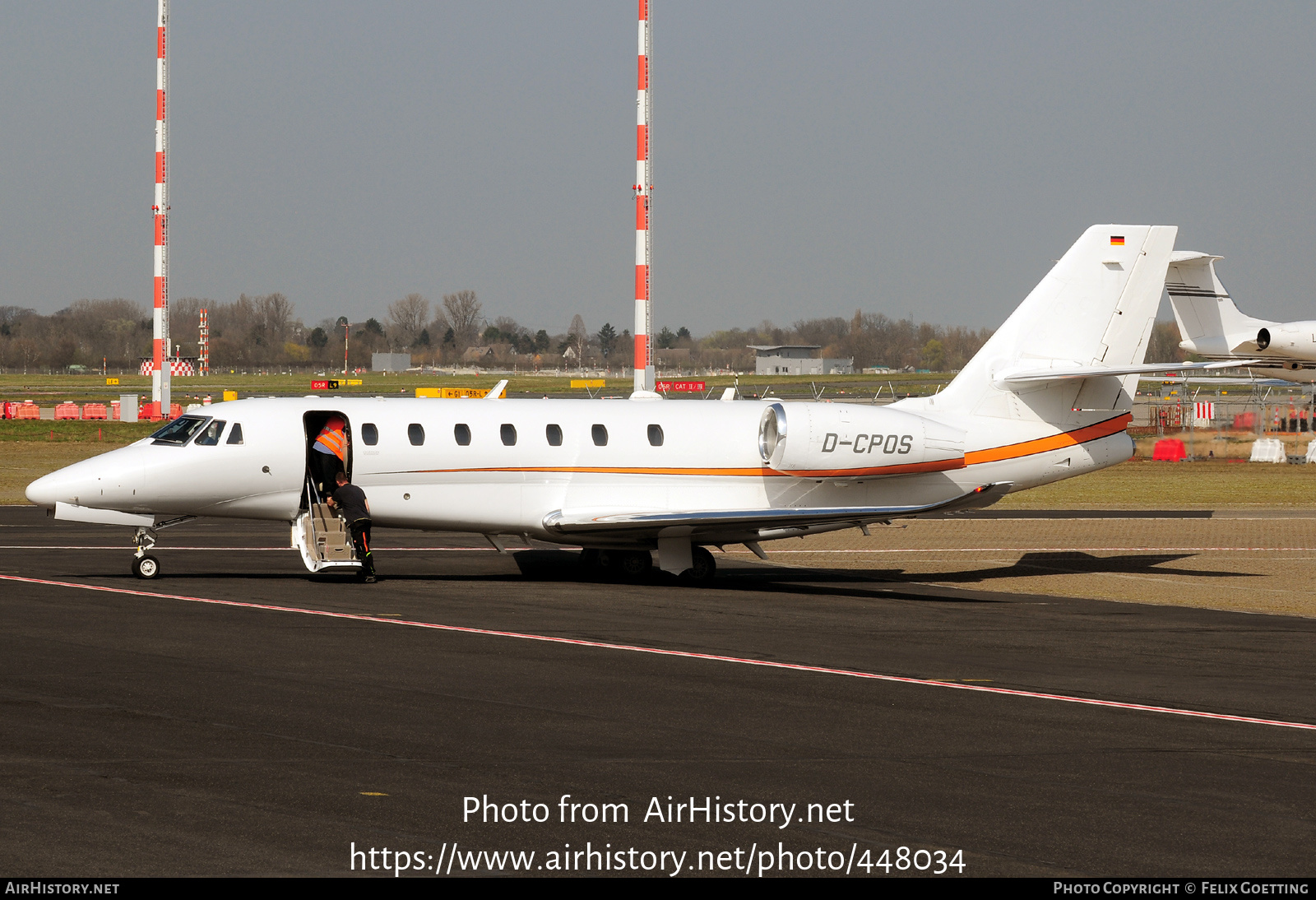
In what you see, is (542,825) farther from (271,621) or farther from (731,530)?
(731,530)

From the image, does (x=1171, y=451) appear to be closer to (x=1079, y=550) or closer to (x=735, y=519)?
(x=1079, y=550)

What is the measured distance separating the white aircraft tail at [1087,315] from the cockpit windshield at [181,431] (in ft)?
42.0

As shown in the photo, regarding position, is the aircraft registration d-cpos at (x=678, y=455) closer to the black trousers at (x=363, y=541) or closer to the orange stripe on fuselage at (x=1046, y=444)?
the orange stripe on fuselage at (x=1046, y=444)

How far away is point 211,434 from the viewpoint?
22.0 m

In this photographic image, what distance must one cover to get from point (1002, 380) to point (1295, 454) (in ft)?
116

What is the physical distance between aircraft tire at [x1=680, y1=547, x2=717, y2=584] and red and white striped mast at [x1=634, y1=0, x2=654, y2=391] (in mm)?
19439

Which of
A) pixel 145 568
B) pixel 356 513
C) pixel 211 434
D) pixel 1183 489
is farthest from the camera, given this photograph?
pixel 1183 489

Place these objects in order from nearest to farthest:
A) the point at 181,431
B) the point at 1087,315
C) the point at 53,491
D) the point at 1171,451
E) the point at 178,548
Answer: the point at 53,491 < the point at 181,431 < the point at 1087,315 < the point at 178,548 < the point at 1171,451

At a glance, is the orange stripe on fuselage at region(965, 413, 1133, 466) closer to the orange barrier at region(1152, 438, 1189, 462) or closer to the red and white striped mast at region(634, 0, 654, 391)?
the red and white striped mast at region(634, 0, 654, 391)

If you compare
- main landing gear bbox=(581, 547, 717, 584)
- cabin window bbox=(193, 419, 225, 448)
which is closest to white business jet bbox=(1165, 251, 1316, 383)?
main landing gear bbox=(581, 547, 717, 584)

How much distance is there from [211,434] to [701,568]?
8477 millimetres

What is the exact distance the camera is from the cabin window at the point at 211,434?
71.8 ft

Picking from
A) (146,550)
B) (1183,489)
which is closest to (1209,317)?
(1183,489)

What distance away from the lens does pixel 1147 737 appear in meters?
11.5
